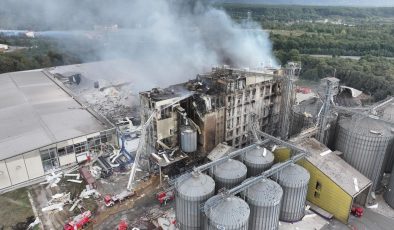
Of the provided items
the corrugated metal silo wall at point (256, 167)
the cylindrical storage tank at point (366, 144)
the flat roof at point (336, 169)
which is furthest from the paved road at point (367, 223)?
the corrugated metal silo wall at point (256, 167)

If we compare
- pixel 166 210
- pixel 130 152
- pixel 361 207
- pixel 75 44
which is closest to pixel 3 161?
pixel 130 152

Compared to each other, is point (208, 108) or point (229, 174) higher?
point (208, 108)

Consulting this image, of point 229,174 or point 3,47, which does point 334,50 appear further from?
point 3,47

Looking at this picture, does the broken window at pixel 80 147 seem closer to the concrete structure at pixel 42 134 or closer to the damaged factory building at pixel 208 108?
the concrete structure at pixel 42 134

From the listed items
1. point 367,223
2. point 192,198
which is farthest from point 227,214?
point 367,223

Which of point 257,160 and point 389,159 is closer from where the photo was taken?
point 257,160

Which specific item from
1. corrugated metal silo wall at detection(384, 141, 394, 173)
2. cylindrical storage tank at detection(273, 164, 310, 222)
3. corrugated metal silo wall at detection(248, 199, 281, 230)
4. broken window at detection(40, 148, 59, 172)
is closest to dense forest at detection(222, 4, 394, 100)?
corrugated metal silo wall at detection(384, 141, 394, 173)

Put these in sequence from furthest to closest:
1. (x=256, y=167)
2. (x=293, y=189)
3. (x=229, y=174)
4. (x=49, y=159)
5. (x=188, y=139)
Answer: (x=49, y=159) < (x=188, y=139) < (x=256, y=167) < (x=229, y=174) < (x=293, y=189)
